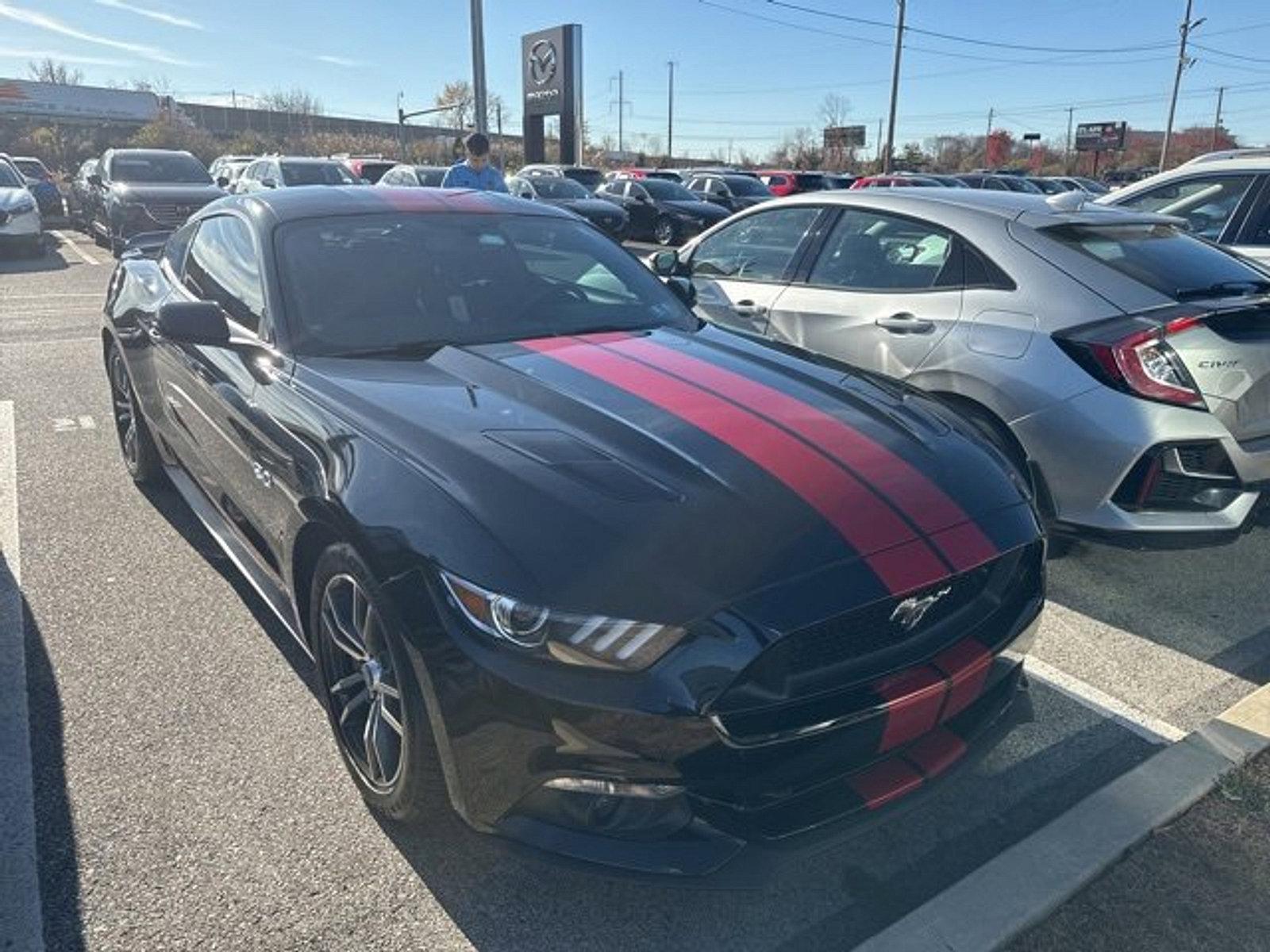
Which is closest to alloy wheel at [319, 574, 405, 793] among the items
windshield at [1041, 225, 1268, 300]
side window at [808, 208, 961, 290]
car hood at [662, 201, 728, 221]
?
side window at [808, 208, 961, 290]

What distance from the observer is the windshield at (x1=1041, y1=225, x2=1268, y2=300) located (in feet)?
12.1

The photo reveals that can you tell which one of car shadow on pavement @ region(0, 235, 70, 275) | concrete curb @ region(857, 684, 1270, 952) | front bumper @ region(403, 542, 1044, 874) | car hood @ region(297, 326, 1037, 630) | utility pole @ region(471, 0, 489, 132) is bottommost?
concrete curb @ region(857, 684, 1270, 952)

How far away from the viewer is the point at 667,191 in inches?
786

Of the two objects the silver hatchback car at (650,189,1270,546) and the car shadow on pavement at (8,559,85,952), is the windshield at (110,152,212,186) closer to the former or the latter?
the silver hatchback car at (650,189,1270,546)

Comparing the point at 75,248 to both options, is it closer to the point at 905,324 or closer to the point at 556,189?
the point at 556,189

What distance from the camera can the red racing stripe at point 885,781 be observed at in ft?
6.43

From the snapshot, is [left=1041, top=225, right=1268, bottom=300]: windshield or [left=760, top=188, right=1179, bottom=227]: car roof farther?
[left=760, top=188, right=1179, bottom=227]: car roof

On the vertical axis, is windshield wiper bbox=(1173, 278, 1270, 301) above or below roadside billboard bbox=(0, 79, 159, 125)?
below

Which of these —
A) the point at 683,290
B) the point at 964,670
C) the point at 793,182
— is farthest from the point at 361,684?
the point at 793,182

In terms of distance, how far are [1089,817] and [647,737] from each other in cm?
134

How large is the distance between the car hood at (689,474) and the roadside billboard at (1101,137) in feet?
196

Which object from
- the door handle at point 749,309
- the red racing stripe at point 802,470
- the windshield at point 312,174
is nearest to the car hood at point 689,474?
the red racing stripe at point 802,470

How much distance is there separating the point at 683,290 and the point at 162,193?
12.3 metres

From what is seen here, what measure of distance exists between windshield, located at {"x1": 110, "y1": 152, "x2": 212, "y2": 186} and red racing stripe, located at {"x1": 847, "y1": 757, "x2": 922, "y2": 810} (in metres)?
15.0
